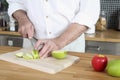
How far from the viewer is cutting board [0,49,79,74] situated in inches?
36.9

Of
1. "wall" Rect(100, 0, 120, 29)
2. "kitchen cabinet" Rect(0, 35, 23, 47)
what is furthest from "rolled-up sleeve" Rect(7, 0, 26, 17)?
"wall" Rect(100, 0, 120, 29)

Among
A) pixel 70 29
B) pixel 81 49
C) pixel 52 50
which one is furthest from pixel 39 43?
pixel 81 49

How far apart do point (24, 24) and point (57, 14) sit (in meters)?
0.17

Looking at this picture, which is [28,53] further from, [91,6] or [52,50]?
[91,6]

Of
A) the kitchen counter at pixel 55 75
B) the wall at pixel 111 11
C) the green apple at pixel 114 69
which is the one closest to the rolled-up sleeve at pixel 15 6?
the kitchen counter at pixel 55 75

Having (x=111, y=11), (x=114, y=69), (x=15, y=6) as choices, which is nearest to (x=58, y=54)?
(x=114, y=69)

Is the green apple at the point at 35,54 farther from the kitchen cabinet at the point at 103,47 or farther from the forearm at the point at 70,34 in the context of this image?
the kitchen cabinet at the point at 103,47

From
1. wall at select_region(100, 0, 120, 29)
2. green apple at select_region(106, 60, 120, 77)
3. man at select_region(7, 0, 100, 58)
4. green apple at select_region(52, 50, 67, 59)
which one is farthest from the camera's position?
wall at select_region(100, 0, 120, 29)

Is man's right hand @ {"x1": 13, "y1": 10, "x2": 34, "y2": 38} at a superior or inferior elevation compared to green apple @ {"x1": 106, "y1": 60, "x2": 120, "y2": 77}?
superior

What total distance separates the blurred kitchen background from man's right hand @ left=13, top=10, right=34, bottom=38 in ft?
1.94

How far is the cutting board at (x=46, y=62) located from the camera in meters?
0.94

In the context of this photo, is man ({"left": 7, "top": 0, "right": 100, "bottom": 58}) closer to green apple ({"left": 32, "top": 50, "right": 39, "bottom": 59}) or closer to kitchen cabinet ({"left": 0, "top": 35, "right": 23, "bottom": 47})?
green apple ({"left": 32, "top": 50, "right": 39, "bottom": 59})

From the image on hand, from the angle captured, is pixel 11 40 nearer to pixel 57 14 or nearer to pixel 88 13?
pixel 57 14

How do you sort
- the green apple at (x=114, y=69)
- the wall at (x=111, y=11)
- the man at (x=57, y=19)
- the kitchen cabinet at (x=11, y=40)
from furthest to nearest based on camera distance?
the wall at (x=111, y=11)
the kitchen cabinet at (x=11, y=40)
the man at (x=57, y=19)
the green apple at (x=114, y=69)
